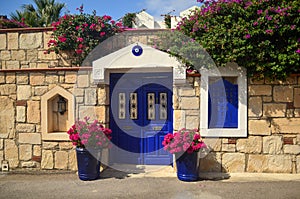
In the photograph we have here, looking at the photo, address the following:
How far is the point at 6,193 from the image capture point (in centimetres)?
487

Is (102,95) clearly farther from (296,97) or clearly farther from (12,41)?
(296,97)

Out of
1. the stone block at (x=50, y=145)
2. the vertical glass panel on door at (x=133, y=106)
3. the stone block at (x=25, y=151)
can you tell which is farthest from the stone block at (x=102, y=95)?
the stone block at (x=25, y=151)

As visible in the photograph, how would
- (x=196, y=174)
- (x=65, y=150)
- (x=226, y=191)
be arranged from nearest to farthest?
(x=226, y=191) < (x=196, y=174) < (x=65, y=150)

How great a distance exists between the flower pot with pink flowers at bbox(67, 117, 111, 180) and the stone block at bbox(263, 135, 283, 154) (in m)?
3.31

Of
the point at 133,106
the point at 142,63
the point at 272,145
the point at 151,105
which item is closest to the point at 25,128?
the point at 133,106

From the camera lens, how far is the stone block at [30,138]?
6.09m

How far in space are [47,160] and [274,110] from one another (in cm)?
508

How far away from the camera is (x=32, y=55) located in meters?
6.68

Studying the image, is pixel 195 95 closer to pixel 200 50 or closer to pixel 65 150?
pixel 200 50

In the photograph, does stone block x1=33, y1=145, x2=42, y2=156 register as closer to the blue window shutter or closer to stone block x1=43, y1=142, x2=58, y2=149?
stone block x1=43, y1=142, x2=58, y2=149

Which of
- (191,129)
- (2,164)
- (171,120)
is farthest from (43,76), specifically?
(191,129)

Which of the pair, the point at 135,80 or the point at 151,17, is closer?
the point at 135,80

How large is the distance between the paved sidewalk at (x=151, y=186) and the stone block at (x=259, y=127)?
0.87 m

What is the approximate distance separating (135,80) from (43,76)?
2.09 meters
